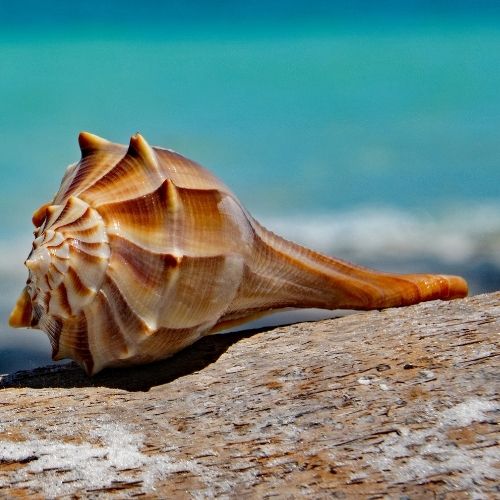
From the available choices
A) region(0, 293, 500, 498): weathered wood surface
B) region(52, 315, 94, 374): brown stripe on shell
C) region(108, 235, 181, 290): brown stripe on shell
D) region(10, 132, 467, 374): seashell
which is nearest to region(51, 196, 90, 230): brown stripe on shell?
region(10, 132, 467, 374): seashell

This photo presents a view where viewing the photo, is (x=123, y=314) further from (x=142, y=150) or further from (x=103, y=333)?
(x=142, y=150)

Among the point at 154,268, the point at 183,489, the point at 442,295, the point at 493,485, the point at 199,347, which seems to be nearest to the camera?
the point at 493,485

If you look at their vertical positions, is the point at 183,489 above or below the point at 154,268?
below

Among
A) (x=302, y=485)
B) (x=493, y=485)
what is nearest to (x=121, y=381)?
(x=302, y=485)

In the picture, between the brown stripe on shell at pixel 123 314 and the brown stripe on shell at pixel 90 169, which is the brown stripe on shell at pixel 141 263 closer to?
the brown stripe on shell at pixel 123 314

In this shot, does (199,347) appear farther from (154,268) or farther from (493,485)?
(493,485)

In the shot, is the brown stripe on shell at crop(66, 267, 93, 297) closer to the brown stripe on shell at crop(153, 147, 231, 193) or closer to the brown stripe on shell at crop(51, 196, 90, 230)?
the brown stripe on shell at crop(51, 196, 90, 230)

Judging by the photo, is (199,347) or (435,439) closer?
(435,439)
